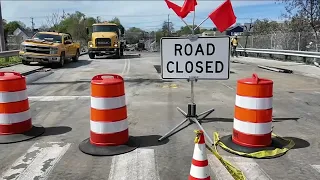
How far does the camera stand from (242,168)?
4.60 meters

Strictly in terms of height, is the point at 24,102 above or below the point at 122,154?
above

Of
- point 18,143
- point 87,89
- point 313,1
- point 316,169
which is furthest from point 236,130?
point 313,1

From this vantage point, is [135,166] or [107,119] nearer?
[135,166]

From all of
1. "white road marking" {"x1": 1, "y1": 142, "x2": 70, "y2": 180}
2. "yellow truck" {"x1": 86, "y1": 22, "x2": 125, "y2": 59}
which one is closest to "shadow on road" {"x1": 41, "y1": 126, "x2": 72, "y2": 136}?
"white road marking" {"x1": 1, "y1": 142, "x2": 70, "y2": 180}

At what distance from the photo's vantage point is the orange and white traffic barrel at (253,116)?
5188mm

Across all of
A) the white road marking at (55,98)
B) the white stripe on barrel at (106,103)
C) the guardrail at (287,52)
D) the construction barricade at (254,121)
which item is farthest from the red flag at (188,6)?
the guardrail at (287,52)

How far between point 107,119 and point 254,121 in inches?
89.5

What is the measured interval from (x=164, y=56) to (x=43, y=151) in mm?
2557

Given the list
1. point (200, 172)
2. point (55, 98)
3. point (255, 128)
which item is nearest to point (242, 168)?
point (255, 128)

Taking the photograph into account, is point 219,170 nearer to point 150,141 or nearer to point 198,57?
point 150,141

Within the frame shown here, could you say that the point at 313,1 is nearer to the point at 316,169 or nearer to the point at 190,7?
the point at 190,7

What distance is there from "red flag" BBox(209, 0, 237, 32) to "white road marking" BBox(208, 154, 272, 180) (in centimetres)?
245

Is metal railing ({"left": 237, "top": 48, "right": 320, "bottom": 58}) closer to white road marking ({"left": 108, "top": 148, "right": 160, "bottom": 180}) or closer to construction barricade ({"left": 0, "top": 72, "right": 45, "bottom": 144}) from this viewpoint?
white road marking ({"left": 108, "top": 148, "right": 160, "bottom": 180})

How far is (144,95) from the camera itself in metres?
10.4
